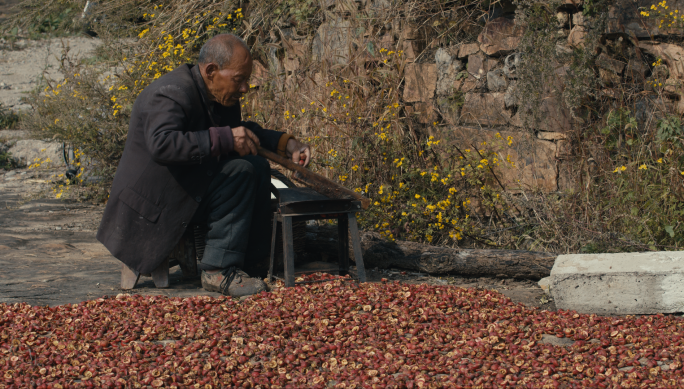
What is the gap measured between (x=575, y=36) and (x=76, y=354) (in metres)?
4.16

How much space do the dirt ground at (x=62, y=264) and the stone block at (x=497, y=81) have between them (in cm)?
190

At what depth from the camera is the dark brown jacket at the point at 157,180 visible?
11.1ft

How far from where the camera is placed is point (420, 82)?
18.7 ft

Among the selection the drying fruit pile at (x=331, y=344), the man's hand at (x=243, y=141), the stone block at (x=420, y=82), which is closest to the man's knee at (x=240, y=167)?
the man's hand at (x=243, y=141)

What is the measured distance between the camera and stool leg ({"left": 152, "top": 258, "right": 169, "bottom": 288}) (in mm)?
3701

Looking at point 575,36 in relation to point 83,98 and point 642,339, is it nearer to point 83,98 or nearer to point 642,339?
point 642,339

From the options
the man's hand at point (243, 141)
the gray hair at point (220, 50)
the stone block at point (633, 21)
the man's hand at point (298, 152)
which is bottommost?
the man's hand at point (298, 152)

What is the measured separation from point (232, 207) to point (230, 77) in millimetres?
741

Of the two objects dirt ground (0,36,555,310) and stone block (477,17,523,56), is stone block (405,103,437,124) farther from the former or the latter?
dirt ground (0,36,555,310)

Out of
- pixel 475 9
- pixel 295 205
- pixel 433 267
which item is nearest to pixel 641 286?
pixel 433 267

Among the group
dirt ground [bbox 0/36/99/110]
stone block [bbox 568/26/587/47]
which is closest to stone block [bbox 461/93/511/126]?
stone block [bbox 568/26/587/47]

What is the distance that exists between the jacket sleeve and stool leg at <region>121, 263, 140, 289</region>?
77 centimetres

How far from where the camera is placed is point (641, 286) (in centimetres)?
322

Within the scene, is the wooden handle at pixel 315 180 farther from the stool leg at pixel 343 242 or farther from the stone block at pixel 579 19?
the stone block at pixel 579 19
